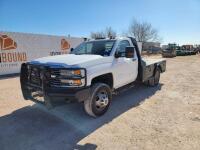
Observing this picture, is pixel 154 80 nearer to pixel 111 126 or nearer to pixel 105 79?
pixel 105 79

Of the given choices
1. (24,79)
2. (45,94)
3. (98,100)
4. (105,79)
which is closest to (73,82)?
(45,94)

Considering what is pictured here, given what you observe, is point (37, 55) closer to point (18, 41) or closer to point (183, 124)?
point (18, 41)

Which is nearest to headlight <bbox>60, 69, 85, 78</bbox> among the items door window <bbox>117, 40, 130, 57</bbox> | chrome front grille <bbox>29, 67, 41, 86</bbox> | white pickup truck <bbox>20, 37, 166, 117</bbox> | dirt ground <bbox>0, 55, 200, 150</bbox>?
white pickup truck <bbox>20, 37, 166, 117</bbox>

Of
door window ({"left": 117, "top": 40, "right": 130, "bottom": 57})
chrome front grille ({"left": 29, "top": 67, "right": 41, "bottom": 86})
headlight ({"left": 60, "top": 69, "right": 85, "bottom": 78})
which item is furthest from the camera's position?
door window ({"left": 117, "top": 40, "right": 130, "bottom": 57})

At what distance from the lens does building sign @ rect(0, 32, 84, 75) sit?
12445mm

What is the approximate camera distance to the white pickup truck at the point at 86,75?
4.15m

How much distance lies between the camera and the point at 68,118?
4.83 m

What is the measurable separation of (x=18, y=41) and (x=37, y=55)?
5.74 feet

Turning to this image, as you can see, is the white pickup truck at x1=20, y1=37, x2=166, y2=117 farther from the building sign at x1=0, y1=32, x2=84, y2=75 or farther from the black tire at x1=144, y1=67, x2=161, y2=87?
the building sign at x1=0, y1=32, x2=84, y2=75

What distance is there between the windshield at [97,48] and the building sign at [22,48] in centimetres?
813

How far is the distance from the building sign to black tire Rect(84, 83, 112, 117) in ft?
31.6

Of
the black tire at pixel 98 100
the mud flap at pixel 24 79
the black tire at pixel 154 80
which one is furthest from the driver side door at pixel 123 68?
the mud flap at pixel 24 79

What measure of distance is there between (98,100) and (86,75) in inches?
33.6

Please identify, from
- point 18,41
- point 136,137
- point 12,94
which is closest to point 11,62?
point 18,41
